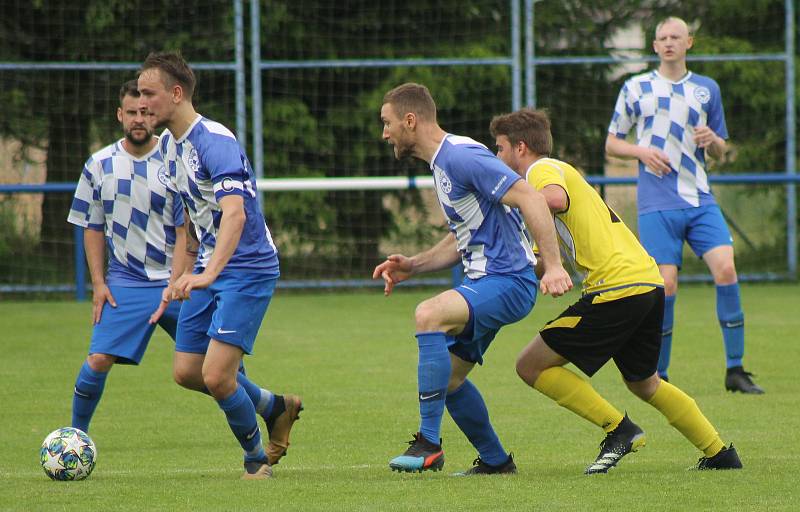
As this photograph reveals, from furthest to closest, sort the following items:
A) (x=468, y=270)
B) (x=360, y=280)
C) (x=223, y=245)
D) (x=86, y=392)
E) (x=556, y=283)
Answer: (x=360, y=280)
(x=86, y=392)
(x=468, y=270)
(x=223, y=245)
(x=556, y=283)

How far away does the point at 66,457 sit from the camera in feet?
19.1

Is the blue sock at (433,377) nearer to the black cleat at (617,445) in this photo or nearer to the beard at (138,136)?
the black cleat at (617,445)

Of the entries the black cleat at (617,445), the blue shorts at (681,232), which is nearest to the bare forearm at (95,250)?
the black cleat at (617,445)

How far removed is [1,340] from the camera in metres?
11.5

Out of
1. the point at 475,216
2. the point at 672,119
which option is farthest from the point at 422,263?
the point at 672,119

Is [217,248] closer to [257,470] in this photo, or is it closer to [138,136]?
[257,470]

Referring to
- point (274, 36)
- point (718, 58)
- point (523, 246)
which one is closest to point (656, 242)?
point (523, 246)

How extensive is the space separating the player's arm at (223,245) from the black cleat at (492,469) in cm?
137

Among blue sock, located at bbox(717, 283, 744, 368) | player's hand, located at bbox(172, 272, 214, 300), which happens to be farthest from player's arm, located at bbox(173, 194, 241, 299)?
blue sock, located at bbox(717, 283, 744, 368)

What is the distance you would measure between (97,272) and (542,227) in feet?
8.16

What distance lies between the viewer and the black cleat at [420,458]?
5.55 meters

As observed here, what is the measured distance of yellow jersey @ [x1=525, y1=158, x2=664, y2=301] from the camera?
5.79 meters

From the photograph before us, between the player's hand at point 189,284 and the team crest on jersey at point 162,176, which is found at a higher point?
the team crest on jersey at point 162,176

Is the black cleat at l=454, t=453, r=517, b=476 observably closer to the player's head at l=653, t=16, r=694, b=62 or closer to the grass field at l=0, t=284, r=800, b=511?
the grass field at l=0, t=284, r=800, b=511
